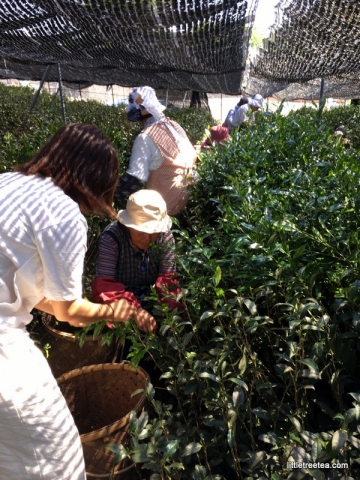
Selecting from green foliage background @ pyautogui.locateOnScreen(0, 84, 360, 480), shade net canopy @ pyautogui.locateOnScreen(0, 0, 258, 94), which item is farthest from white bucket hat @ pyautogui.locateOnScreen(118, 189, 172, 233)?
shade net canopy @ pyautogui.locateOnScreen(0, 0, 258, 94)

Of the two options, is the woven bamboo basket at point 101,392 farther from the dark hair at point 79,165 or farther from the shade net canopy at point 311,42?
the shade net canopy at point 311,42

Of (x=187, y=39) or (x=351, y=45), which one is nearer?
(x=187, y=39)

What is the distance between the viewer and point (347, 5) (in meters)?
5.19

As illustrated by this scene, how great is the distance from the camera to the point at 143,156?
3.21 meters

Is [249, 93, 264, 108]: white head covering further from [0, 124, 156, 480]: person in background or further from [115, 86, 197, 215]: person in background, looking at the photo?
[0, 124, 156, 480]: person in background

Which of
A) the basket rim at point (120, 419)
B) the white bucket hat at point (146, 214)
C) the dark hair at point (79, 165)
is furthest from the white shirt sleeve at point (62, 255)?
the white bucket hat at point (146, 214)

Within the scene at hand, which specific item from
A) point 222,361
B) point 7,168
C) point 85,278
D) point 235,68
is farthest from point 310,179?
point 235,68

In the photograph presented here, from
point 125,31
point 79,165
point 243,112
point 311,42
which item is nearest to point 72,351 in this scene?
point 79,165

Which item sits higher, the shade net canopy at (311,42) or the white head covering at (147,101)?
the shade net canopy at (311,42)

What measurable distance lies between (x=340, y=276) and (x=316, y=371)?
1.03 ft

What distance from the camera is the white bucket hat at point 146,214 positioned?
7.64 ft

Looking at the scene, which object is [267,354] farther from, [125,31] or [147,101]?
[125,31]

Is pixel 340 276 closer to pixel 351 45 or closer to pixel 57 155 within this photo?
pixel 57 155

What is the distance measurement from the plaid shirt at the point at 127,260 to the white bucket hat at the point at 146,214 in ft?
0.34
